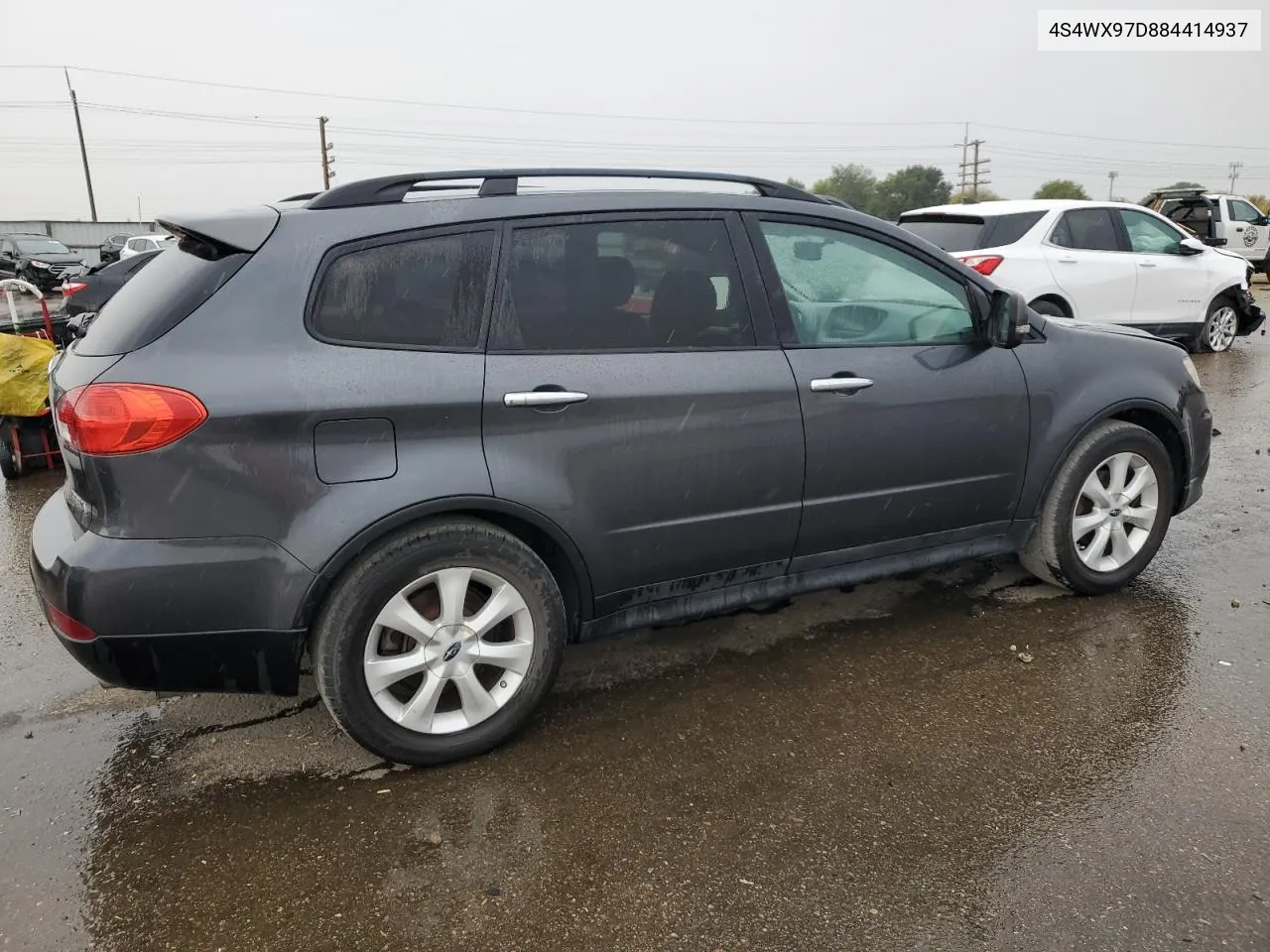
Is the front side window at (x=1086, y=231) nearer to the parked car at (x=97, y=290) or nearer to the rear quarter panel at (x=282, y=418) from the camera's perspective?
the rear quarter panel at (x=282, y=418)

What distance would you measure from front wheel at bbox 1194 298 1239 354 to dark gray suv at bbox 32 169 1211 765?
8.11 metres

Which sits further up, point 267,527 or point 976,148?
point 976,148

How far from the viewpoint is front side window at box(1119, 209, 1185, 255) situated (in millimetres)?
8977

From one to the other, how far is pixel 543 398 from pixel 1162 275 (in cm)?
873

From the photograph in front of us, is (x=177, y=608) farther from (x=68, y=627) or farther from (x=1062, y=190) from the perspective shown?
(x=1062, y=190)

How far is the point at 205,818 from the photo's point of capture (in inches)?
102

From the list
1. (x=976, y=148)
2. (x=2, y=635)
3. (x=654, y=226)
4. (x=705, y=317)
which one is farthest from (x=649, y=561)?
(x=976, y=148)

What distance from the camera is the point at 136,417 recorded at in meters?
2.40

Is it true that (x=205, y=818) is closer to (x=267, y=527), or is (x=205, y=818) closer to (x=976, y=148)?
(x=267, y=527)

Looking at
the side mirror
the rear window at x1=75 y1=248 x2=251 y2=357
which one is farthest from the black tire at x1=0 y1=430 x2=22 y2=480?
the side mirror

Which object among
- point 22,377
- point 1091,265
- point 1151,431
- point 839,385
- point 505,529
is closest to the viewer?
point 505,529

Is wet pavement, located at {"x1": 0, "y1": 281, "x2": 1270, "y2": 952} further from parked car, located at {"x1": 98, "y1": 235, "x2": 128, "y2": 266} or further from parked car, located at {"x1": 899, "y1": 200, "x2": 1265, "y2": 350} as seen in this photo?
parked car, located at {"x1": 98, "y1": 235, "x2": 128, "y2": 266}

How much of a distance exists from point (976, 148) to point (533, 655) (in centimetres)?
7710

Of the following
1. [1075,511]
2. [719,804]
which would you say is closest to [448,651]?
[719,804]
